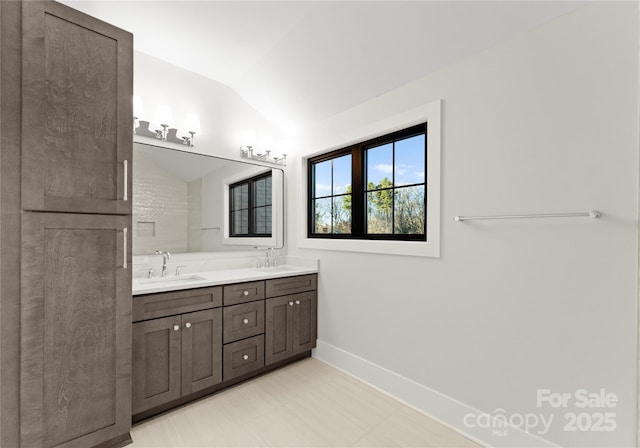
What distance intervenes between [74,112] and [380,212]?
2027 mm

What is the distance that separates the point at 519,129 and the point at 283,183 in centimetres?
219

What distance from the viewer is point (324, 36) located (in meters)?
2.07

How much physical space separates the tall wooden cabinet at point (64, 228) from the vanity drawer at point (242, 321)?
67 centimetres

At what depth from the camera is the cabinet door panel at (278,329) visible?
2477mm

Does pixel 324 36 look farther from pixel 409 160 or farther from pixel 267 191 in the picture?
pixel 267 191

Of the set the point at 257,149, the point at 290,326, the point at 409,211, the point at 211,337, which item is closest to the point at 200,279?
the point at 211,337

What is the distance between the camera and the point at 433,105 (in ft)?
6.56

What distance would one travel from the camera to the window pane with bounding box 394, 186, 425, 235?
2.20m

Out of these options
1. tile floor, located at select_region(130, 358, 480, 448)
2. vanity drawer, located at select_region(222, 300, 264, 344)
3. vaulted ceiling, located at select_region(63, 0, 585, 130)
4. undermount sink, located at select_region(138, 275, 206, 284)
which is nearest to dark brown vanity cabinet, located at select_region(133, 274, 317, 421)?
vanity drawer, located at select_region(222, 300, 264, 344)

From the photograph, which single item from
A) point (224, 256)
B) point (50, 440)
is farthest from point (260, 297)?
point (50, 440)

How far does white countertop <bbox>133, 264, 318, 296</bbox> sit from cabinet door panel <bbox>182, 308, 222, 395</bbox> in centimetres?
20

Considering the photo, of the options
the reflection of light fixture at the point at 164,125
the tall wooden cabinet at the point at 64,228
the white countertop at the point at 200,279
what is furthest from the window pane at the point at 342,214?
the tall wooden cabinet at the point at 64,228

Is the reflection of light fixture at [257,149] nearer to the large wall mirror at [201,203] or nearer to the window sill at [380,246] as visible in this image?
the large wall mirror at [201,203]

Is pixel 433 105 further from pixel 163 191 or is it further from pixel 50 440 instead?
pixel 50 440
